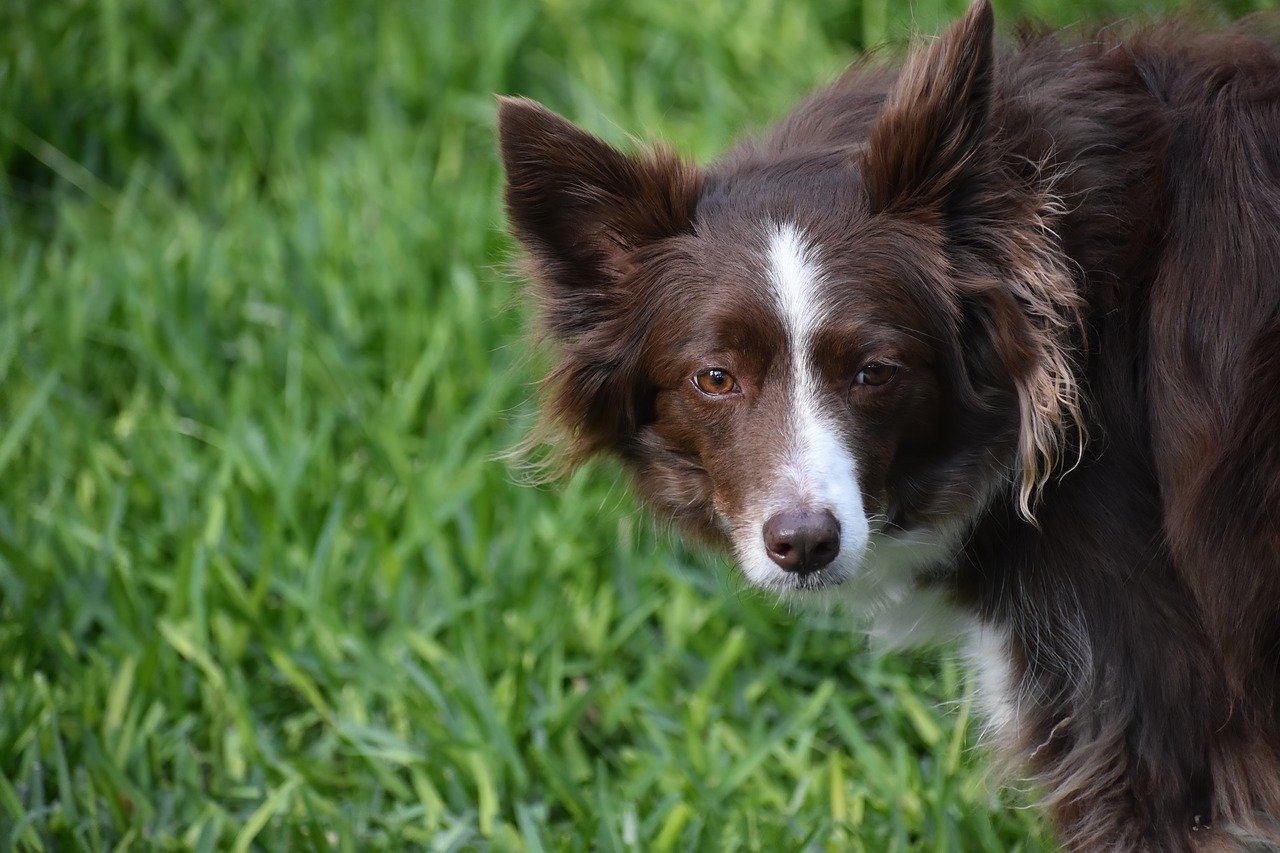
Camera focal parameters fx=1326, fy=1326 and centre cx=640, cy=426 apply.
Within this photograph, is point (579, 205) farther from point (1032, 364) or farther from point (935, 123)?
point (1032, 364)

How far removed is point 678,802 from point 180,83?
13.9 feet

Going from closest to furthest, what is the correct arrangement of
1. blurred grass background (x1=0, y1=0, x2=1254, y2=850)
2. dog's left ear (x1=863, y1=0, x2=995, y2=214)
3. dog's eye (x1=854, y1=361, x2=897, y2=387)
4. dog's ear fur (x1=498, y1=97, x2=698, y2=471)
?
dog's left ear (x1=863, y1=0, x2=995, y2=214), dog's eye (x1=854, y1=361, x2=897, y2=387), dog's ear fur (x1=498, y1=97, x2=698, y2=471), blurred grass background (x1=0, y1=0, x2=1254, y2=850)

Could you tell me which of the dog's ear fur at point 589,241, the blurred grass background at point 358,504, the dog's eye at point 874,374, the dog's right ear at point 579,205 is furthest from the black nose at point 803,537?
the blurred grass background at point 358,504

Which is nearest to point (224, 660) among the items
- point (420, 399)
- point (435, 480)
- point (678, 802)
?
point (435, 480)

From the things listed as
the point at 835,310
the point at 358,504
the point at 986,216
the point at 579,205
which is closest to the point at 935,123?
the point at 986,216

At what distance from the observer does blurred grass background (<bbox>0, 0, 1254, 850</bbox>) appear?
3588mm

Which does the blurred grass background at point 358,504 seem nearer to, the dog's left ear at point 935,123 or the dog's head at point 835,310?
the dog's head at point 835,310

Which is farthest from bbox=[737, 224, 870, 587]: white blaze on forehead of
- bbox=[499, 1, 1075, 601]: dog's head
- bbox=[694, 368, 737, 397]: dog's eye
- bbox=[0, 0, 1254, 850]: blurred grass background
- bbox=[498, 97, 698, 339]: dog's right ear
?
bbox=[0, 0, 1254, 850]: blurred grass background

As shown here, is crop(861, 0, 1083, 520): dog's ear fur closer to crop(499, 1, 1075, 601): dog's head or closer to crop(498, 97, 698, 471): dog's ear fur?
crop(499, 1, 1075, 601): dog's head

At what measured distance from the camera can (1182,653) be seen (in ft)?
8.61

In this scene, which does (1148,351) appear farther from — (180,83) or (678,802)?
(180,83)

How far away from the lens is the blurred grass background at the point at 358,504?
3588mm

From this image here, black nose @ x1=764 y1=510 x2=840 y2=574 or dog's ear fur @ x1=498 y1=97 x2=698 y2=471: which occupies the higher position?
dog's ear fur @ x1=498 y1=97 x2=698 y2=471

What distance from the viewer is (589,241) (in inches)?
118
